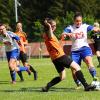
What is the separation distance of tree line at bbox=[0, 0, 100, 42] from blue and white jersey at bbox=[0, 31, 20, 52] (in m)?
48.7

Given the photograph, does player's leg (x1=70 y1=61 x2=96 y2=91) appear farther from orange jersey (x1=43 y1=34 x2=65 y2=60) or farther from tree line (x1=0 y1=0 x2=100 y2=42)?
tree line (x1=0 y1=0 x2=100 y2=42)

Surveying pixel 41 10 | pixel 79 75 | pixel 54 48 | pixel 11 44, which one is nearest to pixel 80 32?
pixel 54 48

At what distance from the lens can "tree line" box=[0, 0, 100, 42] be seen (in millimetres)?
69938

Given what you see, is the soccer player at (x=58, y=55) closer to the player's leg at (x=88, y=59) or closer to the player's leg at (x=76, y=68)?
the player's leg at (x=76, y=68)

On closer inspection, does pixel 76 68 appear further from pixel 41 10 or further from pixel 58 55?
pixel 41 10

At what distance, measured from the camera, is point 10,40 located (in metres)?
15.4

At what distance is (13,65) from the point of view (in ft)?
51.6

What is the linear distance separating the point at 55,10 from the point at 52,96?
2353 inches

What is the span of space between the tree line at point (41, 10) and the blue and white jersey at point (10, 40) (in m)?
48.7

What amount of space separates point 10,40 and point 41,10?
60.6 m

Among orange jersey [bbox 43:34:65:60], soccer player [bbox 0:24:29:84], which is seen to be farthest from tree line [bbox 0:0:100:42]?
orange jersey [bbox 43:34:65:60]

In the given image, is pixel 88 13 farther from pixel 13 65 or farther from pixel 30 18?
pixel 13 65

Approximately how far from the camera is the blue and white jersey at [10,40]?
1537 cm

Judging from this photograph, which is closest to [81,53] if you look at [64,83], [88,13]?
[64,83]
